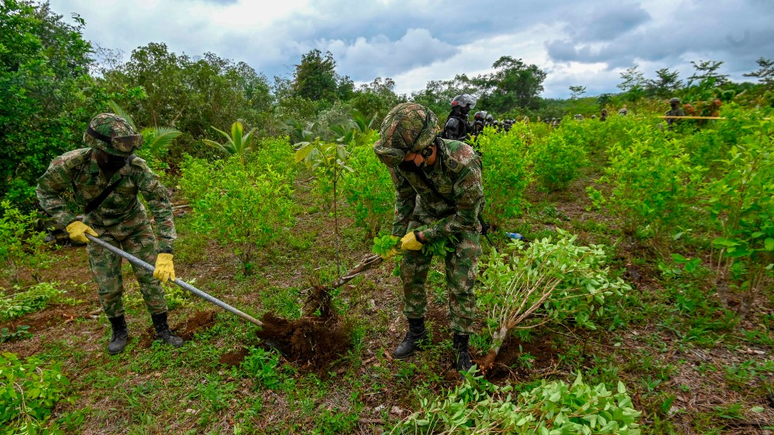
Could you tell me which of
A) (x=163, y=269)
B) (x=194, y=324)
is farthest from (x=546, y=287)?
(x=194, y=324)

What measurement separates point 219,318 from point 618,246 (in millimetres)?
5018

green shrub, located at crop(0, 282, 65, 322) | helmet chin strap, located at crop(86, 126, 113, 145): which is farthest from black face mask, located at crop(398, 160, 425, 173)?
green shrub, located at crop(0, 282, 65, 322)

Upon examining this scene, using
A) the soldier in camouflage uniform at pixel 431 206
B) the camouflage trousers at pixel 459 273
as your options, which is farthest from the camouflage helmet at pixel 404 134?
the camouflage trousers at pixel 459 273

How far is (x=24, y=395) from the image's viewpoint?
2.46 meters

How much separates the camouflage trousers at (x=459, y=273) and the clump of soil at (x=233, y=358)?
160cm

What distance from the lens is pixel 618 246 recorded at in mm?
4695

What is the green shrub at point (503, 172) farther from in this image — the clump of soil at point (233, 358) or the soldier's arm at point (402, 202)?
the clump of soil at point (233, 358)

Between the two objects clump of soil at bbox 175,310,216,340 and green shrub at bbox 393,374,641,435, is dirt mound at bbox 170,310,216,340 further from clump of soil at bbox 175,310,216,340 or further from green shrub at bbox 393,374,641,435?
green shrub at bbox 393,374,641,435

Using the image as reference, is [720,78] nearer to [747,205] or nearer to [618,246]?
[618,246]

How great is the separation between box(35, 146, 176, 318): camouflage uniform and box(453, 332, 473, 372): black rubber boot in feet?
8.82

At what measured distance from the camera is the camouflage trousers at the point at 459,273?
8.93 ft

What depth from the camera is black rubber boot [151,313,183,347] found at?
345cm

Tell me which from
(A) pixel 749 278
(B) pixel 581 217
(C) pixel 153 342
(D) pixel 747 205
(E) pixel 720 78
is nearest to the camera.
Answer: (D) pixel 747 205

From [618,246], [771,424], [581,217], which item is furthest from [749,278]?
[581,217]
